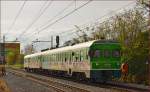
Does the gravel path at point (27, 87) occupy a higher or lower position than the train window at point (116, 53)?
lower

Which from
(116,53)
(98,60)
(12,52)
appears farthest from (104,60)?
(12,52)

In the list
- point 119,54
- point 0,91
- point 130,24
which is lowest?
point 0,91

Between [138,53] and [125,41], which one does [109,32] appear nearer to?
[125,41]

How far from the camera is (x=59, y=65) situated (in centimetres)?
4075

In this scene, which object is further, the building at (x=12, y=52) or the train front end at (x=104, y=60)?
the building at (x=12, y=52)

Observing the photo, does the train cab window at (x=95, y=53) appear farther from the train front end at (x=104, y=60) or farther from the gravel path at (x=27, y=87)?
the gravel path at (x=27, y=87)

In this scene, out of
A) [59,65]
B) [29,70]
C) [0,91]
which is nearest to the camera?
[0,91]

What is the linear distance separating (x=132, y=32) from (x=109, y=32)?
30.1ft

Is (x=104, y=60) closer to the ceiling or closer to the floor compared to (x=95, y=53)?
closer to the floor

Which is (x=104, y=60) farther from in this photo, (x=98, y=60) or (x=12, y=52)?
(x=12, y=52)

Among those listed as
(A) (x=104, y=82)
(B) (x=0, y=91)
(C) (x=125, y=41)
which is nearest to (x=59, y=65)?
(C) (x=125, y=41)

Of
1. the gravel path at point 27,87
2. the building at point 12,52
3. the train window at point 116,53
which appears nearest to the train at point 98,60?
the train window at point 116,53

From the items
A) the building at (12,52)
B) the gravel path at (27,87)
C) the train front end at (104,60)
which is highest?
the building at (12,52)

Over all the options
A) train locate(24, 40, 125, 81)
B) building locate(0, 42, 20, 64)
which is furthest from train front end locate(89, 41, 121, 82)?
building locate(0, 42, 20, 64)
